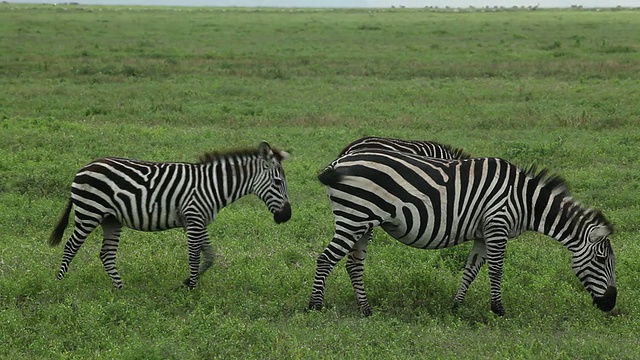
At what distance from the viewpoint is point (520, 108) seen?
19547mm

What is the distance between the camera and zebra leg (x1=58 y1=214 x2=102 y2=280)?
27.6 ft

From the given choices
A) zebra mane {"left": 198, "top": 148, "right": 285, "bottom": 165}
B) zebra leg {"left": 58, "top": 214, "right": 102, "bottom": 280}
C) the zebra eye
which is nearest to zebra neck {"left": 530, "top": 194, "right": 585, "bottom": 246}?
the zebra eye

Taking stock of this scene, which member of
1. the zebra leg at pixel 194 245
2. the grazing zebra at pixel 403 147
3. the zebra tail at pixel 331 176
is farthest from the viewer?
the grazing zebra at pixel 403 147

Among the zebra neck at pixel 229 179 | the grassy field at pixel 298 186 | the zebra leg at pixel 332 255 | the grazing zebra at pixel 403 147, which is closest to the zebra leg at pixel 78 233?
the grassy field at pixel 298 186

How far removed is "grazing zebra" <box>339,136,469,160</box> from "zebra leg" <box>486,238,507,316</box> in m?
1.89

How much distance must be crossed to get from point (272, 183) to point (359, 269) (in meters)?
1.34

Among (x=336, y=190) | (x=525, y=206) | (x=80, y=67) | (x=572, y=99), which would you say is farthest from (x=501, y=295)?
(x=80, y=67)

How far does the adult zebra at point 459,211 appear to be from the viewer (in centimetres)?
771

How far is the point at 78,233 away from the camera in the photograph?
848 centimetres

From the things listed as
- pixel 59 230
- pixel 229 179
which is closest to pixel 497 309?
pixel 229 179

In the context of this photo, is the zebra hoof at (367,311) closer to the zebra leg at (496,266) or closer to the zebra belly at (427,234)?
the zebra belly at (427,234)

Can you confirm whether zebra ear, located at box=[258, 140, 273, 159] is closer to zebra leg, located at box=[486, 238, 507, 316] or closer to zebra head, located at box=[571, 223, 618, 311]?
zebra leg, located at box=[486, 238, 507, 316]

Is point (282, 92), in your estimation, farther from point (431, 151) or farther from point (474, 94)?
point (431, 151)

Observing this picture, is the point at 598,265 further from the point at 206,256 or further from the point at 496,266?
the point at 206,256
